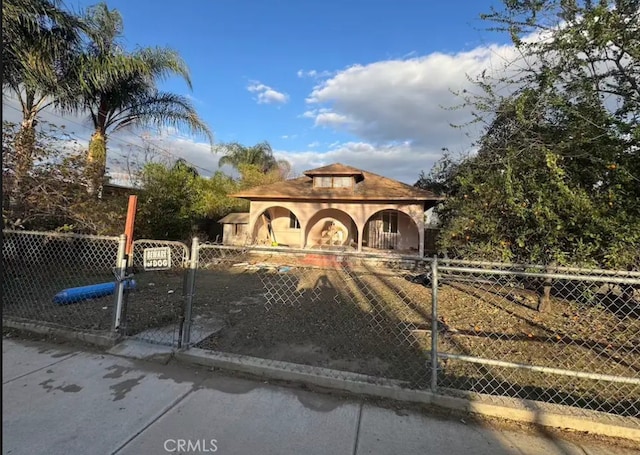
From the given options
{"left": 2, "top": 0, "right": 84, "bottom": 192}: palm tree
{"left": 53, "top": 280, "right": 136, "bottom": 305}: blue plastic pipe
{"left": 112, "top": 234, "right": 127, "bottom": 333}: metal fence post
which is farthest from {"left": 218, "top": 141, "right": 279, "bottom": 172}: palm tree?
{"left": 112, "top": 234, "right": 127, "bottom": 333}: metal fence post

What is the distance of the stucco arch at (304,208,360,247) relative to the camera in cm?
1961

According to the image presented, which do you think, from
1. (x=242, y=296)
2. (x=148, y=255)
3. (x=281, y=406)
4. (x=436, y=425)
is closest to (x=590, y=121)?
(x=436, y=425)

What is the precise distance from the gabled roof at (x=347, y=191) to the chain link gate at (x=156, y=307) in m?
9.20

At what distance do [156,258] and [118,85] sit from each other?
35.1ft

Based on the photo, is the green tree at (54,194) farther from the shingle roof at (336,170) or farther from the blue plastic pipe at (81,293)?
the shingle roof at (336,170)

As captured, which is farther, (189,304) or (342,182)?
(342,182)

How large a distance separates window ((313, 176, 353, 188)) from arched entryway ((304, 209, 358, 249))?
5.16ft

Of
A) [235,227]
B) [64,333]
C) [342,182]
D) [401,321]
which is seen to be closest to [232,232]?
[235,227]

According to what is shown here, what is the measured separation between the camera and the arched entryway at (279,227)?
20266 mm

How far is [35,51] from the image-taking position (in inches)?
348

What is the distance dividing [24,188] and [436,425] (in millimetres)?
7972

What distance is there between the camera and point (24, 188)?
6898mm

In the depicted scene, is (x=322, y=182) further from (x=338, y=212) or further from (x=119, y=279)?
(x=119, y=279)

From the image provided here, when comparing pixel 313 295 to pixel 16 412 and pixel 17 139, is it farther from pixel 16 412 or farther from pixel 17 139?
pixel 17 139
